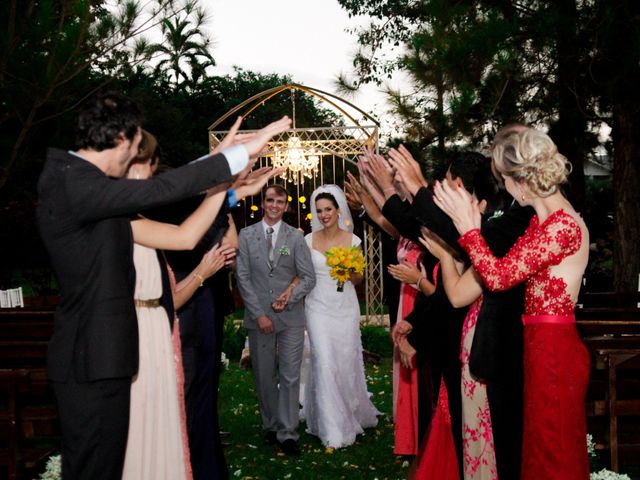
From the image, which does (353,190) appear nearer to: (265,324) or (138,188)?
(265,324)

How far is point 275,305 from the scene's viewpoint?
284 inches

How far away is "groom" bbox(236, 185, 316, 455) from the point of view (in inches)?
281

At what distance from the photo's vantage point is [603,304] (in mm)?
7809

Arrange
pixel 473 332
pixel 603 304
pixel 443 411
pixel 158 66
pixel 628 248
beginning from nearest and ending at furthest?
1. pixel 473 332
2. pixel 443 411
3. pixel 603 304
4. pixel 628 248
5. pixel 158 66

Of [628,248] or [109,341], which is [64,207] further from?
[628,248]

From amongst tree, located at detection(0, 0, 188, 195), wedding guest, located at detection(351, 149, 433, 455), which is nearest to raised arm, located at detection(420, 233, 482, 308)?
wedding guest, located at detection(351, 149, 433, 455)

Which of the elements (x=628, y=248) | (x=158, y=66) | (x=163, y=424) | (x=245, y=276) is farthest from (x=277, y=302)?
(x=158, y=66)

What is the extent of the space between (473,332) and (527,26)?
521cm

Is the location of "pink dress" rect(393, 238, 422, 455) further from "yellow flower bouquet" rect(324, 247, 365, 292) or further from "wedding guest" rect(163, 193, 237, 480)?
"wedding guest" rect(163, 193, 237, 480)

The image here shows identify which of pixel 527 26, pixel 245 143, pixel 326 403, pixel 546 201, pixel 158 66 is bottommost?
pixel 326 403

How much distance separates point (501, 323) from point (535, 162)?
0.80 m

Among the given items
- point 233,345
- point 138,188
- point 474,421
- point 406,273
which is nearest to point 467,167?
point 406,273

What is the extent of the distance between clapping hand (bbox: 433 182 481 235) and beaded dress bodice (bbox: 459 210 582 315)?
5 centimetres

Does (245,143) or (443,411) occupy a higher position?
(245,143)
